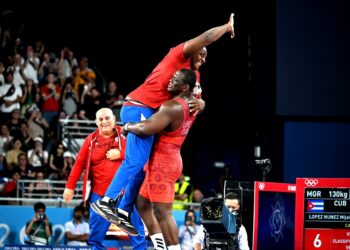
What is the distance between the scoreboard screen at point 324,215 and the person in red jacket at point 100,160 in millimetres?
2349

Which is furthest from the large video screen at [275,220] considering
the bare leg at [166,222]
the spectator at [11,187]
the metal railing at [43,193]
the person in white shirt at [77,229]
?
the spectator at [11,187]

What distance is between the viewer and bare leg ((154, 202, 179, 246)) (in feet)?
27.7

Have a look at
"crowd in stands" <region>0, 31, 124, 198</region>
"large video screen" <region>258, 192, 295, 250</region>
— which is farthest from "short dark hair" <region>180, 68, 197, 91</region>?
"crowd in stands" <region>0, 31, 124, 198</region>

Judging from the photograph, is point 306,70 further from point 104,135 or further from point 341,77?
point 104,135

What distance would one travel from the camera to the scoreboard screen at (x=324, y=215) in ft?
34.0

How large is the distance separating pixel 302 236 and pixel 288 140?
9460 mm

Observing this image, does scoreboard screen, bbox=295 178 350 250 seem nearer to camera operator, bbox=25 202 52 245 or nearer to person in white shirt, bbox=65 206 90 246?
person in white shirt, bbox=65 206 90 246

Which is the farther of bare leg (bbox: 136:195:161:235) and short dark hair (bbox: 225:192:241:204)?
short dark hair (bbox: 225:192:241:204)

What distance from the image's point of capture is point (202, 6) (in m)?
21.6

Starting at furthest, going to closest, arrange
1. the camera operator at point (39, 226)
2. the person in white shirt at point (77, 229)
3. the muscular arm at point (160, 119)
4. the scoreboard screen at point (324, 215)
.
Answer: the person in white shirt at point (77, 229), the camera operator at point (39, 226), the scoreboard screen at point (324, 215), the muscular arm at point (160, 119)

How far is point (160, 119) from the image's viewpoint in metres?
8.32

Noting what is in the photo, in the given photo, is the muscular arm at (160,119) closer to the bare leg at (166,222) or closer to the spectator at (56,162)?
the bare leg at (166,222)

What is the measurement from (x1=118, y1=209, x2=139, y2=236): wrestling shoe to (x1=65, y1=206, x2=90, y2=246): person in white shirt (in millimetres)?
6424

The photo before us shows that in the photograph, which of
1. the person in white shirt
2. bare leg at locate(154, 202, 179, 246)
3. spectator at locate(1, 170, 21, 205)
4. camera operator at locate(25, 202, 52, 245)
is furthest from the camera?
spectator at locate(1, 170, 21, 205)
